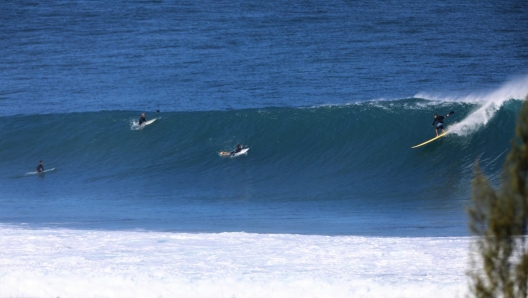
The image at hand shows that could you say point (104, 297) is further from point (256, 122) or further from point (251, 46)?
point (251, 46)

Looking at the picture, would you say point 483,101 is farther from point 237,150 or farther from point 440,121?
point 237,150

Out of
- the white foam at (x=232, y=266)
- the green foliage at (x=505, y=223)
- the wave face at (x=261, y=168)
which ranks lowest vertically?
the green foliage at (x=505, y=223)

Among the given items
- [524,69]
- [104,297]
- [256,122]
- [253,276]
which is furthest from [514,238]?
[524,69]

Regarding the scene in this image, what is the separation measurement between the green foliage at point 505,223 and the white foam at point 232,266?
4.25 m

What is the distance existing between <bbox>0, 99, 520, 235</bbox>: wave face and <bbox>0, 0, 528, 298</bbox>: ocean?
0.27 feet

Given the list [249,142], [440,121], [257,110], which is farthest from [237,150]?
[440,121]

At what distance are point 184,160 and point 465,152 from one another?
7886 millimetres

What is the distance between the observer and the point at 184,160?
74.6 feet

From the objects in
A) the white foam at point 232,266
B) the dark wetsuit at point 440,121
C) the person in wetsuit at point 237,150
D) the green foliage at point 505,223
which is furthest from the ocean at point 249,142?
the green foliage at point 505,223

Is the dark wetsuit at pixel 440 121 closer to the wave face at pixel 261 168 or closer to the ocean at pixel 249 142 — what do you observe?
the wave face at pixel 261 168

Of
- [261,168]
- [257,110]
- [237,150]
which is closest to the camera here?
[261,168]

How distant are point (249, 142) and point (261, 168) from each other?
2.14 meters

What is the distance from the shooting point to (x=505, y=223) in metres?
5.14

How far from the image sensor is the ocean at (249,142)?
1123cm
